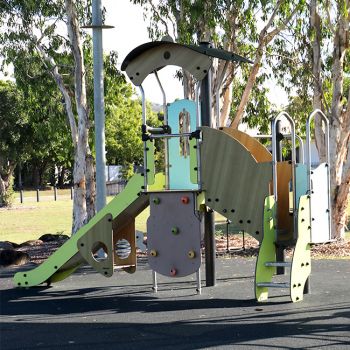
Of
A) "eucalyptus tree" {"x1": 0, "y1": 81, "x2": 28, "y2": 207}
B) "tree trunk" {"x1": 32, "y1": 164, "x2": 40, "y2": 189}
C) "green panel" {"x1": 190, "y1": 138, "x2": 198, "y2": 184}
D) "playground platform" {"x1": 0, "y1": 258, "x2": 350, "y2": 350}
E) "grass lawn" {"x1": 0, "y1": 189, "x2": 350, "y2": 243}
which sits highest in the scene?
"eucalyptus tree" {"x1": 0, "y1": 81, "x2": 28, "y2": 207}

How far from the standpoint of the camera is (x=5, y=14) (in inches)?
744

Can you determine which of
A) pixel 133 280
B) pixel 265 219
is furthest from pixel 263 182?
pixel 133 280

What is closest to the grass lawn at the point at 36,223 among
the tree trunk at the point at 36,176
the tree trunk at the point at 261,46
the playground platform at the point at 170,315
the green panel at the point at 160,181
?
the tree trunk at the point at 261,46

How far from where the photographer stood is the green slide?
10.1m

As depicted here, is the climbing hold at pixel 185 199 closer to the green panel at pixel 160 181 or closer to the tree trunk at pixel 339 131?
the green panel at pixel 160 181

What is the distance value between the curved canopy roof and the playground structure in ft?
0.04

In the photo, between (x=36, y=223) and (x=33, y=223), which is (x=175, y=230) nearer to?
(x=36, y=223)

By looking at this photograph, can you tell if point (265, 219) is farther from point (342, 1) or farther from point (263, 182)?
point (342, 1)

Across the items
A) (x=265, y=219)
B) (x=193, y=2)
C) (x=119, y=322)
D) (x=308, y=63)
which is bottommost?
(x=119, y=322)

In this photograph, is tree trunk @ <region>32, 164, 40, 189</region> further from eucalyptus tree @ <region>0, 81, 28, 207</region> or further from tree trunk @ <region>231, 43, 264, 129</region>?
tree trunk @ <region>231, 43, 264, 129</region>

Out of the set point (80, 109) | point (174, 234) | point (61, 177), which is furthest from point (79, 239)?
point (61, 177)

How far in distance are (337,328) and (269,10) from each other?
38.1 ft

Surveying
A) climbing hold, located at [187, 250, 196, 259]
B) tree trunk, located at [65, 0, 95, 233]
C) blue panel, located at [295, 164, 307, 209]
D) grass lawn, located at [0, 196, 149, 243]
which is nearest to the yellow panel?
blue panel, located at [295, 164, 307, 209]

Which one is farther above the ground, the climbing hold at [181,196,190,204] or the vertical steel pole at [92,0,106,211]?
the vertical steel pole at [92,0,106,211]
